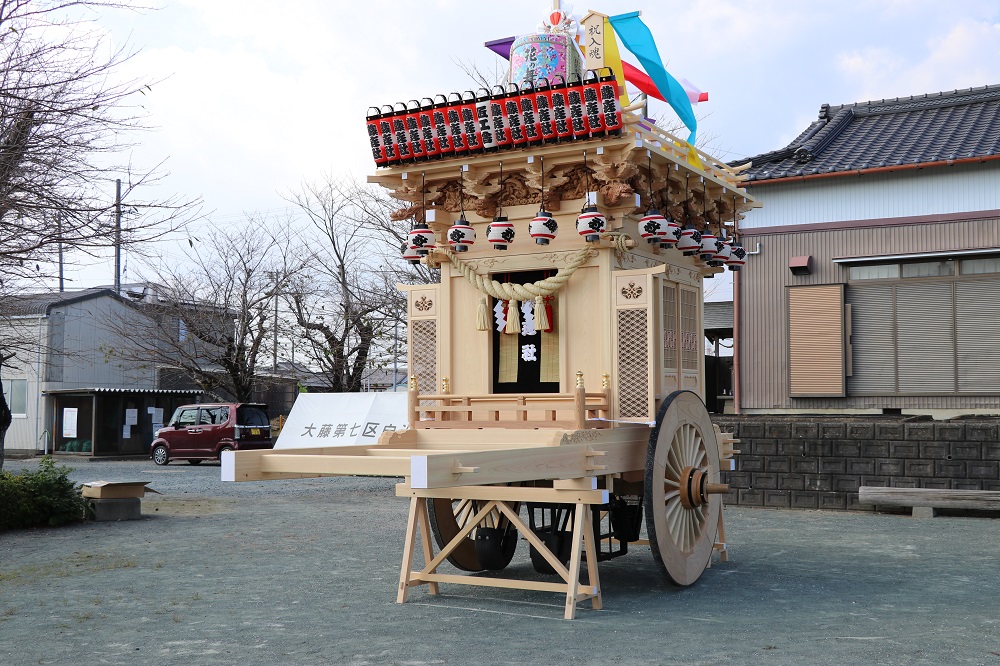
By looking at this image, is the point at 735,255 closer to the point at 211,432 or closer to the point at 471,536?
the point at 471,536

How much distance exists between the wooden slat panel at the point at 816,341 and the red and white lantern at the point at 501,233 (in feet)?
32.5

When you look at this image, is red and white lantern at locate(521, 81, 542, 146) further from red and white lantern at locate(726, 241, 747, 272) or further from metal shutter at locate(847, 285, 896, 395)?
metal shutter at locate(847, 285, 896, 395)

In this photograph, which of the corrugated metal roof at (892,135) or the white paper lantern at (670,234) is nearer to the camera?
the white paper lantern at (670,234)

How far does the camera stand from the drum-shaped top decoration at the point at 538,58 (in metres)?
9.44

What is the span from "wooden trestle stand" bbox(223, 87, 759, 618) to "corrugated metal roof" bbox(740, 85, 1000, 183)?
8.77 meters

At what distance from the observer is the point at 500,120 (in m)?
8.82

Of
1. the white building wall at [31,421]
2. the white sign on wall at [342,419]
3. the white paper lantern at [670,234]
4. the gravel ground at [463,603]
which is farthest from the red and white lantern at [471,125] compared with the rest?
the white building wall at [31,421]

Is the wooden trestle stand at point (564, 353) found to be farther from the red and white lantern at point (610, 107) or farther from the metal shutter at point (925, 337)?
the metal shutter at point (925, 337)

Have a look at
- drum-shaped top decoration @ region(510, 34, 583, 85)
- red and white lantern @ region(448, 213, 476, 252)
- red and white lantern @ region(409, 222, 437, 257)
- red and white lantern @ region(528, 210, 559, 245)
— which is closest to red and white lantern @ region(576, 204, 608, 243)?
red and white lantern @ region(528, 210, 559, 245)

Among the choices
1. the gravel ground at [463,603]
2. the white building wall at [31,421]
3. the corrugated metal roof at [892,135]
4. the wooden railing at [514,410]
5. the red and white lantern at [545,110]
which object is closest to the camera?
the gravel ground at [463,603]

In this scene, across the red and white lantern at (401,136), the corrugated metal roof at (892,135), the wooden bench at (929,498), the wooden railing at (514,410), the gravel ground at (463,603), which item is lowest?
the gravel ground at (463,603)

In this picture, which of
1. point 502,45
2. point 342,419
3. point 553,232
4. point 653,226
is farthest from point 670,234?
point 342,419

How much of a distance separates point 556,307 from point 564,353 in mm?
462

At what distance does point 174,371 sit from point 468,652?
97.6 feet
